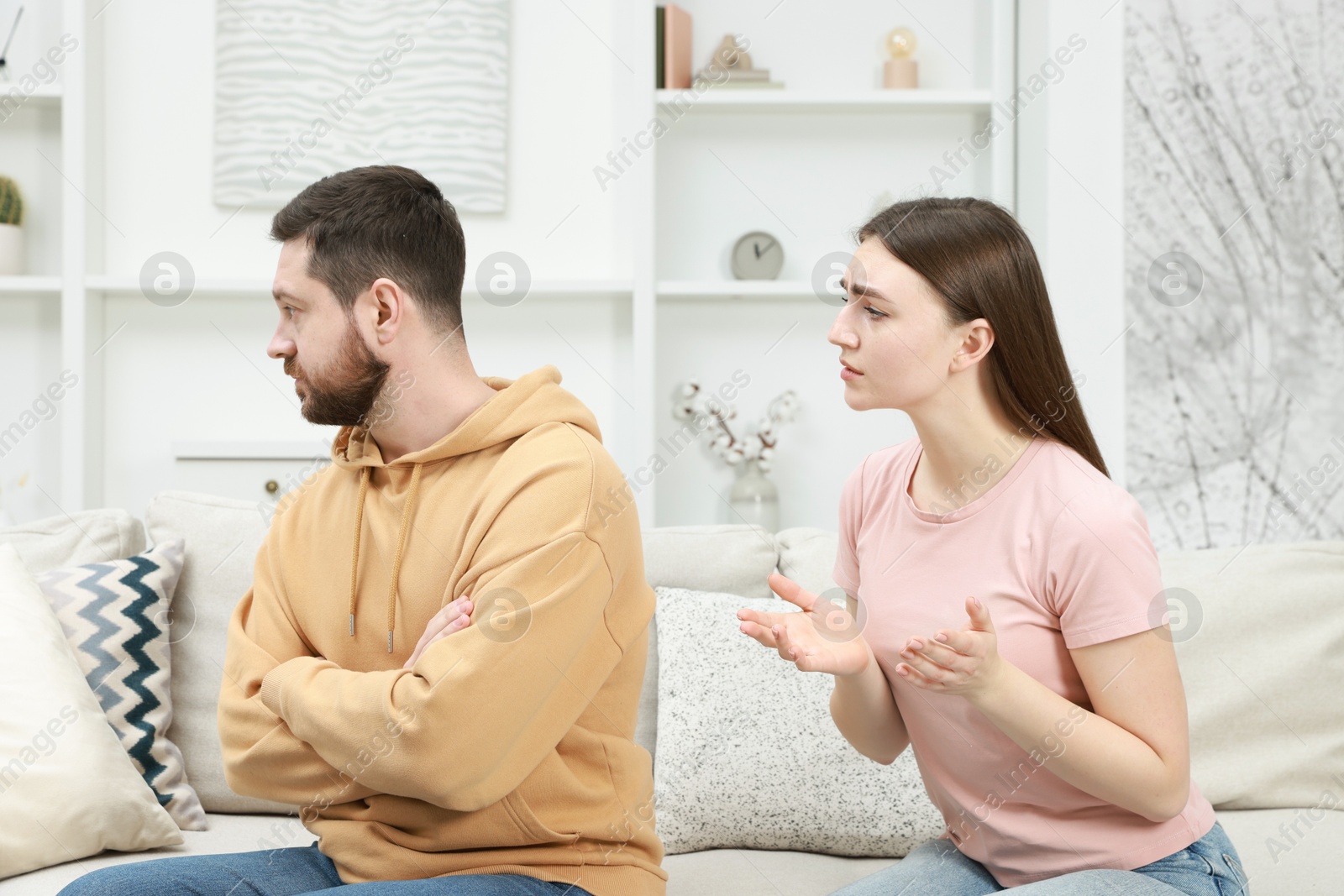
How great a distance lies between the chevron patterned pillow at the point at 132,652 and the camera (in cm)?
164

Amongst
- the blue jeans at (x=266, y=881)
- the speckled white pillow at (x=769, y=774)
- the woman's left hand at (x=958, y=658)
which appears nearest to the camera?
the woman's left hand at (x=958, y=658)

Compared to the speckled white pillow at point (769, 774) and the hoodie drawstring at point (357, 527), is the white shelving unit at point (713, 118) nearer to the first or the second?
the speckled white pillow at point (769, 774)

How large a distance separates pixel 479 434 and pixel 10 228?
6.19 ft

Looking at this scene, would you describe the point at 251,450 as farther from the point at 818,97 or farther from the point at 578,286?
the point at 818,97

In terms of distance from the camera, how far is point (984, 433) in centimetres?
121

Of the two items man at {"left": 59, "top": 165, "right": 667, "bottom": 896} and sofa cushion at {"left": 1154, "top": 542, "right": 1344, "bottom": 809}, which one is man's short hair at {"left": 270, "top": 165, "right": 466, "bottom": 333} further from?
sofa cushion at {"left": 1154, "top": 542, "right": 1344, "bottom": 809}

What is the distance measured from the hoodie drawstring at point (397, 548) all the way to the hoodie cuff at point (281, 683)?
0.08 metres

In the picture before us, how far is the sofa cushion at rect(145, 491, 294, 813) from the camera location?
1.72 metres

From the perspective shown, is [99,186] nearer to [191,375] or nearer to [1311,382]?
[191,375]

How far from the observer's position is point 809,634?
3.84 ft

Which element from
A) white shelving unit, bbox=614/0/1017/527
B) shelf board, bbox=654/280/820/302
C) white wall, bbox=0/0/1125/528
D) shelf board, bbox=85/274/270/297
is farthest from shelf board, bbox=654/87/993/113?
shelf board, bbox=85/274/270/297

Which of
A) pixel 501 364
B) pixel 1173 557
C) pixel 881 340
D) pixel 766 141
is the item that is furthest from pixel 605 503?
pixel 766 141

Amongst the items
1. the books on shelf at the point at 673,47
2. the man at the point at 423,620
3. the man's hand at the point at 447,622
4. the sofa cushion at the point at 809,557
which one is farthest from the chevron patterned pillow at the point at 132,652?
the books on shelf at the point at 673,47

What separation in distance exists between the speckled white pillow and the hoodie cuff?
629 mm
